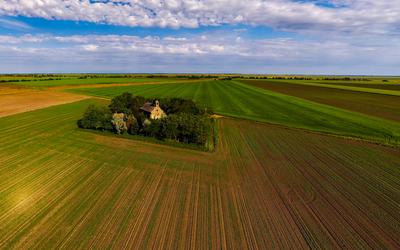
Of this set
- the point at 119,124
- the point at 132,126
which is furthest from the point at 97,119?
the point at 132,126

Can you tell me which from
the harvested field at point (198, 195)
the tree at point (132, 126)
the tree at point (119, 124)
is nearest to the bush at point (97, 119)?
the tree at point (119, 124)

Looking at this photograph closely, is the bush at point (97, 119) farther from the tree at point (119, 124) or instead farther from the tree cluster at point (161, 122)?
the tree at point (119, 124)

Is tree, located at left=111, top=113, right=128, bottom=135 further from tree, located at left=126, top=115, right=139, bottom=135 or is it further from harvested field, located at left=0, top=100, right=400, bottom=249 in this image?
harvested field, located at left=0, top=100, right=400, bottom=249

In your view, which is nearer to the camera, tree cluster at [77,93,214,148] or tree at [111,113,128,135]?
tree cluster at [77,93,214,148]

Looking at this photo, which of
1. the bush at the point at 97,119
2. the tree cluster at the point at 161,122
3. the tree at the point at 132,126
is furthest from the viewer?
the bush at the point at 97,119

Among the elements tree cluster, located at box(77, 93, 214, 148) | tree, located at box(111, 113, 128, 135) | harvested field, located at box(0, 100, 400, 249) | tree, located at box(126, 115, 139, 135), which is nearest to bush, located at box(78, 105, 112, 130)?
tree cluster, located at box(77, 93, 214, 148)

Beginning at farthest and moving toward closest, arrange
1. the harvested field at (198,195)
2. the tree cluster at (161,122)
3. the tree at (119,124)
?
the tree at (119,124) < the tree cluster at (161,122) < the harvested field at (198,195)

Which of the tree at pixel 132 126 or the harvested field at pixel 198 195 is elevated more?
the tree at pixel 132 126
